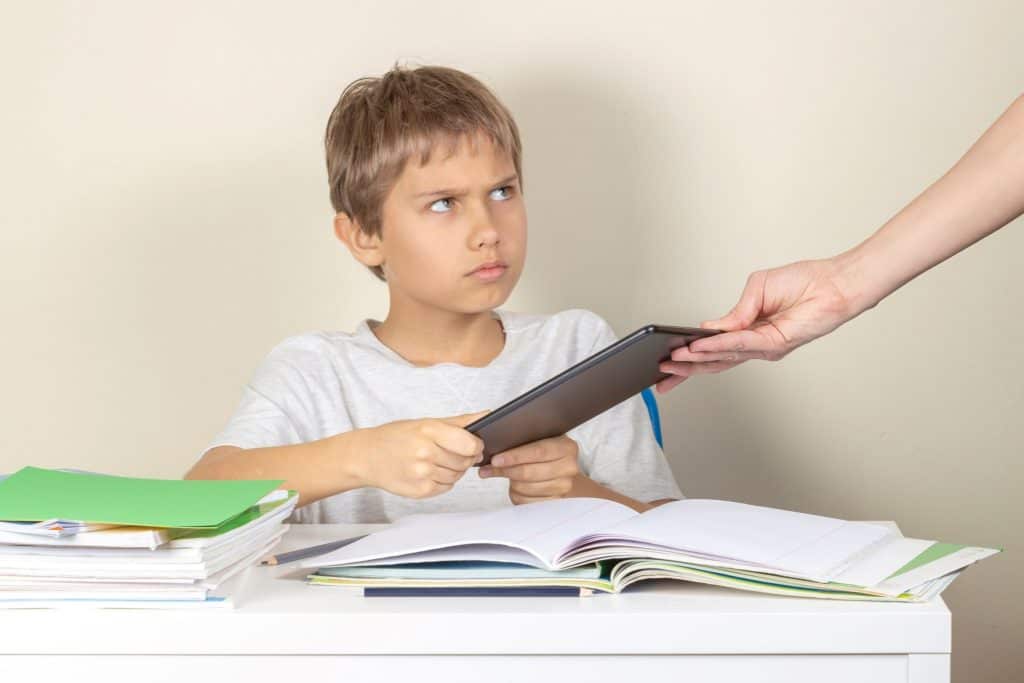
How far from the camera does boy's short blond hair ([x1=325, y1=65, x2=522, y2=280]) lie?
1.79 m

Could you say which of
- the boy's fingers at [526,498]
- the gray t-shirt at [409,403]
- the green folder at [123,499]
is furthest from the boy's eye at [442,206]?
the green folder at [123,499]

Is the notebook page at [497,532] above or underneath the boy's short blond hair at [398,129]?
underneath

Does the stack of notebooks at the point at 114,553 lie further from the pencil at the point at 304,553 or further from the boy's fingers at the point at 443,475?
the boy's fingers at the point at 443,475

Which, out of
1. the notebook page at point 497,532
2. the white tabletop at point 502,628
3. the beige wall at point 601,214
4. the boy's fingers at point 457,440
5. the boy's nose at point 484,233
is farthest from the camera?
the beige wall at point 601,214

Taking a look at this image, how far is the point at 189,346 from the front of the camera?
7.57 feet

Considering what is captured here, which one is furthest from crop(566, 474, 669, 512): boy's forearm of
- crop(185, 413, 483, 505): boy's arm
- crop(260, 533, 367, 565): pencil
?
crop(260, 533, 367, 565): pencil

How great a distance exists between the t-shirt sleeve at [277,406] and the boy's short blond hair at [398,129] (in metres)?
0.24

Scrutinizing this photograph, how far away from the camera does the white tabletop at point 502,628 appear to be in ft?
3.01

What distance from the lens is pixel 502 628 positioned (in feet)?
3.06

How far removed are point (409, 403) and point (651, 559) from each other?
868mm

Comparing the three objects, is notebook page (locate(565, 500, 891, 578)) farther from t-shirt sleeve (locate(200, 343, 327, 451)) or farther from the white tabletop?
t-shirt sleeve (locate(200, 343, 327, 451))

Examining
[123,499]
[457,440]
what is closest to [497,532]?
[457,440]

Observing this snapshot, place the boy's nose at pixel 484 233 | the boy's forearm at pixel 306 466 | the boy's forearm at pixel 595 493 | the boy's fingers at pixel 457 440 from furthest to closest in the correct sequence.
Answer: the boy's nose at pixel 484 233
the boy's forearm at pixel 595 493
the boy's forearm at pixel 306 466
the boy's fingers at pixel 457 440

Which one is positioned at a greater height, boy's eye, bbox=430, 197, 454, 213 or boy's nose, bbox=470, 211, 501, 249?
boy's eye, bbox=430, 197, 454, 213
